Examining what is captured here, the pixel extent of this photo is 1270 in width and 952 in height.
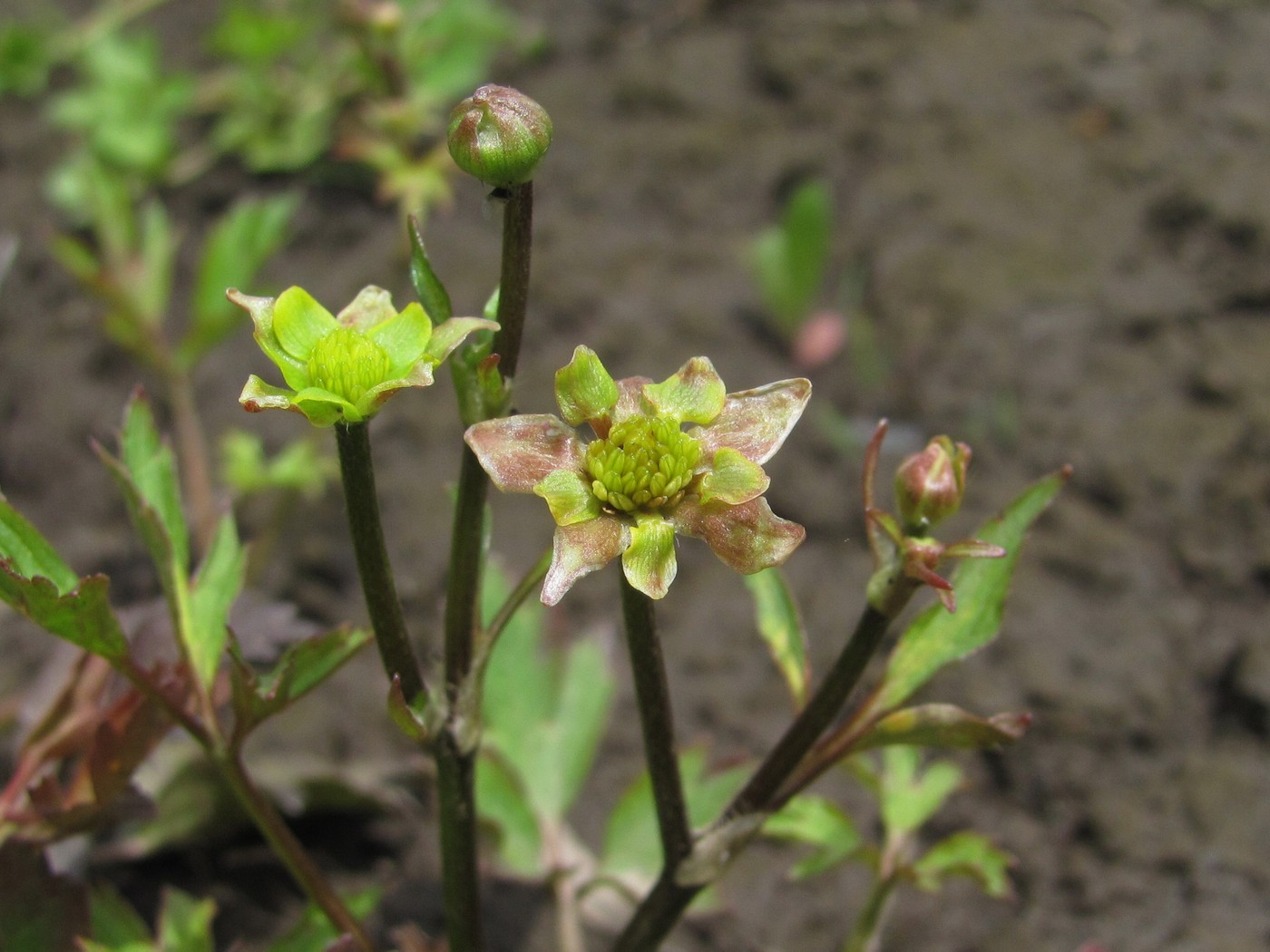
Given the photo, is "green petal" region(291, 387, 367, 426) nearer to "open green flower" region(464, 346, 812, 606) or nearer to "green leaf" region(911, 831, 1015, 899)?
"open green flower" region(464, 346, 812, 606)

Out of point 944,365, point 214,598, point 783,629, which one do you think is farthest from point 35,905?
point 944,365

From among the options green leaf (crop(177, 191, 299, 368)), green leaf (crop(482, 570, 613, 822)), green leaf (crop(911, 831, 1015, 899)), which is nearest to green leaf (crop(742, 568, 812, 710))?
green leaf (crop(911, 831, 1015, 899))

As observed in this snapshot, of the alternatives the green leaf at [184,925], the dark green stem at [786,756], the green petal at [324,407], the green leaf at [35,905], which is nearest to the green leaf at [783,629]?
the dark green stem at [786,756]

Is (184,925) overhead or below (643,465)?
below

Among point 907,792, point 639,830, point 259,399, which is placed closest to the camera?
point 259,399

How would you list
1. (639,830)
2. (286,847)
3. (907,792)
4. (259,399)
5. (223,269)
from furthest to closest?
(223,269), (639,830), (907,792), (286,847), (259,399)

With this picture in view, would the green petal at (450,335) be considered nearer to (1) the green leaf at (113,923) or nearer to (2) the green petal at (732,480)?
(2) the green petal at (732,480)

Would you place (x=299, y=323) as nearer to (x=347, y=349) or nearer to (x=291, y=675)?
(x=347, y=349)
